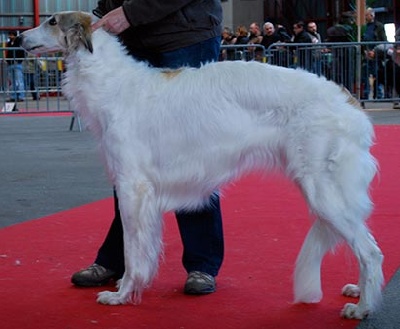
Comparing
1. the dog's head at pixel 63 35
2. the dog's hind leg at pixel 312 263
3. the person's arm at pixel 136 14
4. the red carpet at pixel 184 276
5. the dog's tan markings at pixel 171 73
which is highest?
the person's arm at pixel 136 14

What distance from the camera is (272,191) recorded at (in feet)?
24.4

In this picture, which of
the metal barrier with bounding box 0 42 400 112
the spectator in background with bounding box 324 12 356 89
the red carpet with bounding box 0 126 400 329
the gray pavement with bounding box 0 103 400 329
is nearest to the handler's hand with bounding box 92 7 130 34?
the red carpet with bounding box 0 126 400 329

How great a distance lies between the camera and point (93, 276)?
4.61 m

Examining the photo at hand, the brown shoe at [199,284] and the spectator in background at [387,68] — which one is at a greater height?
the spectator in background at [387,68]

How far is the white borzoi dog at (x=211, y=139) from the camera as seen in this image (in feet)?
12.7

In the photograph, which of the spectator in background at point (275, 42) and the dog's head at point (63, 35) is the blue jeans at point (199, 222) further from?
the spectator in background at point (275, 42)

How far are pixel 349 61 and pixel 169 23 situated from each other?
13.8m

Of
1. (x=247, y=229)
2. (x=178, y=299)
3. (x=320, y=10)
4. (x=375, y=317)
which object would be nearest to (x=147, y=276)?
(x=178, y=299)

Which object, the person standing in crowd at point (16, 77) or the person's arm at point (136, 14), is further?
the person standing in crowd at point (16, 77)

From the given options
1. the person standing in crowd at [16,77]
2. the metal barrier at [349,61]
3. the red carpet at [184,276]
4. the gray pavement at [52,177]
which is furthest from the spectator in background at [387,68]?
the red carpet at [184,276]

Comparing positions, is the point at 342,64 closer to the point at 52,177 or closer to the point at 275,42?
the point at 275,42

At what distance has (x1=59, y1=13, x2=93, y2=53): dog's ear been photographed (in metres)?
4.23

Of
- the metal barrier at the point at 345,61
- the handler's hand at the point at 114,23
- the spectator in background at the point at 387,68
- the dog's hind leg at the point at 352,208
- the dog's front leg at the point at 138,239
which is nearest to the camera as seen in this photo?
the dog's hind leg at the point at 352,208

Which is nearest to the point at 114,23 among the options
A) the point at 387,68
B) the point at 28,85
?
the point at 387,68
